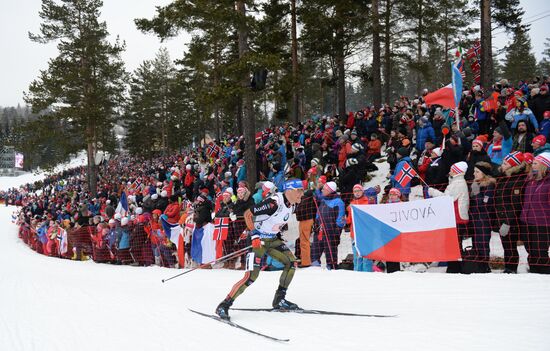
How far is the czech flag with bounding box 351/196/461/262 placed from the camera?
7.38m

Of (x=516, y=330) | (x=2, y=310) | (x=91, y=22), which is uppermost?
(x=91, y=22)

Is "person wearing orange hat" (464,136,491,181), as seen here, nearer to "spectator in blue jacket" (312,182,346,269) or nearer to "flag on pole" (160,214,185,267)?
"spectator in blue jacket" (312,182,346,269)

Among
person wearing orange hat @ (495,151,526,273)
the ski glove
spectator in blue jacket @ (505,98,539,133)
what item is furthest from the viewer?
spectator in blue jacket @ (505,98,539,133)

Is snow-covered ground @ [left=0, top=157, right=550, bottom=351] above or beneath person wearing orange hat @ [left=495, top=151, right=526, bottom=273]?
beneath

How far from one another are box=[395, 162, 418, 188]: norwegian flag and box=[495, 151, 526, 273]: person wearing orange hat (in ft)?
7.55

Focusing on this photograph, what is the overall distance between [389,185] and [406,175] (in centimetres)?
129

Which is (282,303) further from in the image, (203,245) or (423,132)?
(423,132)

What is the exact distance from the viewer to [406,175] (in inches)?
372

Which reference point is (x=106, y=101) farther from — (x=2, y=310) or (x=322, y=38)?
(x=2, y=310)

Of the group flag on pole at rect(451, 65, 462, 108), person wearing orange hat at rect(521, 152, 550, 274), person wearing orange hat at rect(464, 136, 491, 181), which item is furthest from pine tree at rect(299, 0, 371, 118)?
person wearing orange hat at rect(521, 152, 550, 274)

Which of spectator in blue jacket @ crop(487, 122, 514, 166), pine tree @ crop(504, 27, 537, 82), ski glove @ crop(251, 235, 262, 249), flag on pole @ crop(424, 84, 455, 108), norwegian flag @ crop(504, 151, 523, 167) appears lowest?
ski glove @ crop(251, 235, 262, 249)

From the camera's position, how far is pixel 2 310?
771cm

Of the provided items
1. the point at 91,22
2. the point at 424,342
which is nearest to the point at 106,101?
the point at 91,22

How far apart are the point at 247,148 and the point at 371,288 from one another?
26.4ft
